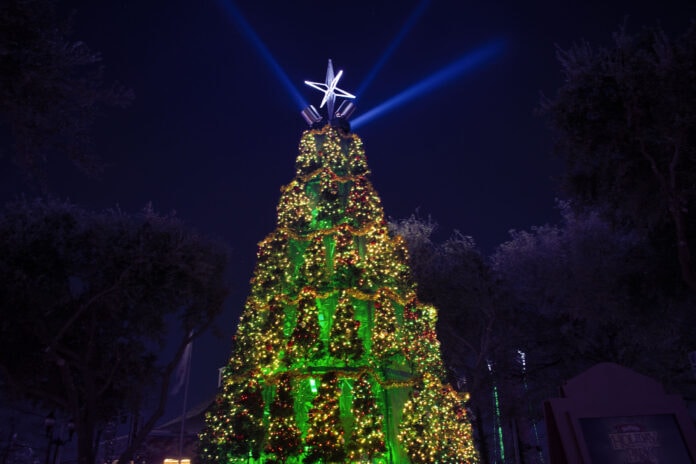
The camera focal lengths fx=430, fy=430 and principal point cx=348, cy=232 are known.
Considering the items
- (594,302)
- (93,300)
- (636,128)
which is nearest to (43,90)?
(93,300)

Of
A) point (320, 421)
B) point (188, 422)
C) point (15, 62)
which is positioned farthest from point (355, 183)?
point (188, 422)

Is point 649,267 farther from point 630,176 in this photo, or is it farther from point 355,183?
point 355,183

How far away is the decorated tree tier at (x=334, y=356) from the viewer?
13.2m

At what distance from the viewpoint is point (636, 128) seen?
11266 mm

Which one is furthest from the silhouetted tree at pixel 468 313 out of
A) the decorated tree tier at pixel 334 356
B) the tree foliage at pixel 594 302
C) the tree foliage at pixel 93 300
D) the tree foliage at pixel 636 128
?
the tree foliage at pixel 93 300

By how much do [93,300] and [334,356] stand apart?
9126 millimetres

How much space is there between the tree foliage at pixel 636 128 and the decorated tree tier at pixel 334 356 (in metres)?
7.41

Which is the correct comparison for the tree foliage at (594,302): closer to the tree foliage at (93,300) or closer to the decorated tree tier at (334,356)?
the decorated tree tier at (334,356)

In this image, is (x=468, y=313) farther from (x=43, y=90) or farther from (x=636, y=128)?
(x=43, y=90)

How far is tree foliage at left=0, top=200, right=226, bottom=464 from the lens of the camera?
49.9 feet

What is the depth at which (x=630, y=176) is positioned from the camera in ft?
40.0

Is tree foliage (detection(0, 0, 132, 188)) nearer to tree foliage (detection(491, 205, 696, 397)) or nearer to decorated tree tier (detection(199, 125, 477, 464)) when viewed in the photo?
decorated tree tier (detection(199, 125, 477, 464))

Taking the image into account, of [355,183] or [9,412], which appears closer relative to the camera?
[355,183]

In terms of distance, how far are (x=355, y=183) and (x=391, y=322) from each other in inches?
248
